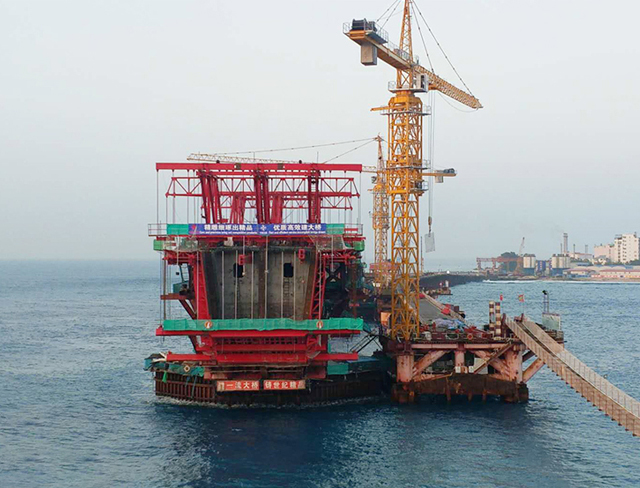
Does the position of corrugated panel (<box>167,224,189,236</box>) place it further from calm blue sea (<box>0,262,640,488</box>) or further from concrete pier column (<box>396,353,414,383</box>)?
concrete pier column (<box>396,353,414,383</box>)

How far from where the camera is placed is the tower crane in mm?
87750

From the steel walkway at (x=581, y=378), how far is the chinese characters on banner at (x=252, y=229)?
24023 mm

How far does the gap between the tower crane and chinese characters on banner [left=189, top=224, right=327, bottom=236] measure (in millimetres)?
12672

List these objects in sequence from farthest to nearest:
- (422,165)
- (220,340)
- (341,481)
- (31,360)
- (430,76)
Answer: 1. (31,360)
2. (430,76)
3. (422,165)
4. (220,340)
5. (341,481)

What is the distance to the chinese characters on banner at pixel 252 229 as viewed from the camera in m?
79.5

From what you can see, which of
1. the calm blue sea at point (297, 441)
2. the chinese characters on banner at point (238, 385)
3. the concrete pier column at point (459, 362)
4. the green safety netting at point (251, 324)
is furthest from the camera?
the concrete pier column at point (459, 362)

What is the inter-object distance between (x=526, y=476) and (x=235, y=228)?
120 ft

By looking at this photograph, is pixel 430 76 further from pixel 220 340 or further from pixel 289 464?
pixel 289 464

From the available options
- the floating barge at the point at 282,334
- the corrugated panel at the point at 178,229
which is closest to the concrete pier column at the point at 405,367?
the floating barge at the point at 282,334

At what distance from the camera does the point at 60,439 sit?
231ft

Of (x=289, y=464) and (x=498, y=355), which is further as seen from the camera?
(x=498, y=355)

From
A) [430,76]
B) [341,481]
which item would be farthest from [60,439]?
[430,76]

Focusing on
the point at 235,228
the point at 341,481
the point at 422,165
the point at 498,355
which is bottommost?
the point at 341,481

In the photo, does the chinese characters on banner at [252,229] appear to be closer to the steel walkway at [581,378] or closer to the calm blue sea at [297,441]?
the calm blue sea at [297,441]
